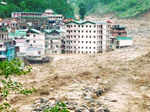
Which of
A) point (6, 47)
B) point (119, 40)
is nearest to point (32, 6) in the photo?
point (119, 40)

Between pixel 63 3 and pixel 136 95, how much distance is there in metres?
83.1

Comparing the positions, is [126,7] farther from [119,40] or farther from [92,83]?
[92,83]

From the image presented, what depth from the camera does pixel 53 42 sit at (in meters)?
57.6

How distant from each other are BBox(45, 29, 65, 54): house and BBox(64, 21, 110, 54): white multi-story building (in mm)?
2010

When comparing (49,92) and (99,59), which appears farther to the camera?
(99,59)

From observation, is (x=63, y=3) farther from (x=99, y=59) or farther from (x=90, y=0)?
(x=99, y=59)

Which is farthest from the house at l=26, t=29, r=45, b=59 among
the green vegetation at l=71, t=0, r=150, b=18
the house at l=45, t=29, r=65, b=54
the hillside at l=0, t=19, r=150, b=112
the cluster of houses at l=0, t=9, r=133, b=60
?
the green vegetation at l=71, t=0, r=150, b=18

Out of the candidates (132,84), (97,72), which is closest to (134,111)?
(132,84)

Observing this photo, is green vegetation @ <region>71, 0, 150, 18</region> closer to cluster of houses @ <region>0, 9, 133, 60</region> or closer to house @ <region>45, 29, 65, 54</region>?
cluster of houses @ <region>0, 9, 133, 60</region>

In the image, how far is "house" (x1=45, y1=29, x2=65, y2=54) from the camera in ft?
187

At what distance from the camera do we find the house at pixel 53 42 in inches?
2242

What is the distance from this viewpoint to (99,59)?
5088cm

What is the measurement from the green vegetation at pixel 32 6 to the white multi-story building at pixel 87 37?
1027 inches

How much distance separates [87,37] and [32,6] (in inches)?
1430
